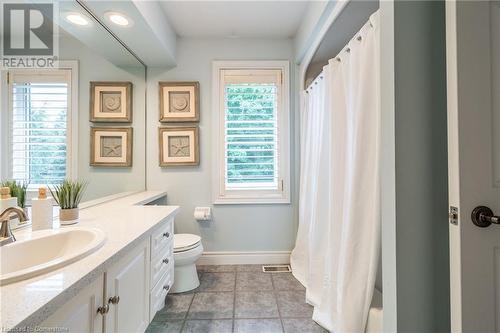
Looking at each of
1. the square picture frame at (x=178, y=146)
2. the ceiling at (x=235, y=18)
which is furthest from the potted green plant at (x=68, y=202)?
the ceiling at (x=235, y=18)

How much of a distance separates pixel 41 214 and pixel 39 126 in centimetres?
59

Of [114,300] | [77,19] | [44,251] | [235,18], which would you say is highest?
[235,18]

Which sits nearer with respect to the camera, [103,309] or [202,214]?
[103,309]

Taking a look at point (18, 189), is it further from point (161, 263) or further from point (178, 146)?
point (178, 146)

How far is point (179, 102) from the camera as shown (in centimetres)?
263

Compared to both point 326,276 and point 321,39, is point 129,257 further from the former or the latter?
point 321,39

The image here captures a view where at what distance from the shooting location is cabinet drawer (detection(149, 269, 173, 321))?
1.33 meters

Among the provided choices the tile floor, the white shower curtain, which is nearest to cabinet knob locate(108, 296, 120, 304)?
the tile floor

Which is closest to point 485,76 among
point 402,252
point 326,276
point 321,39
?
point 402,252

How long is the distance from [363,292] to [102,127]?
2206 millimetres

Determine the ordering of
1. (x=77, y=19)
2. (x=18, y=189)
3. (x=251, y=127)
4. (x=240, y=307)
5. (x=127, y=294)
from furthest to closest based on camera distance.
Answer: (x=251, y=127), (x=240, y=307), (x=77, y=19), (x=18, y=189), (x=127, y=294)

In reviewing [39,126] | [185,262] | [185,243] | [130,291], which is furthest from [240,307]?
[39,126]

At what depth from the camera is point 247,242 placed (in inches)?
107

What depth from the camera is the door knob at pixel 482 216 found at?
81 cm
